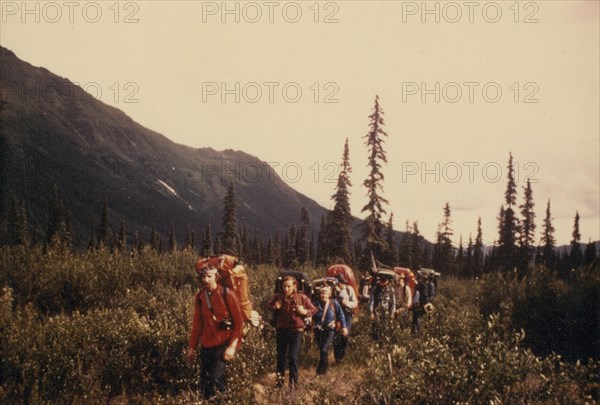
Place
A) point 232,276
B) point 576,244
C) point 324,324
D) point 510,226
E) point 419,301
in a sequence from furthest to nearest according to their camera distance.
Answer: point 576,244 < point 510,226 < point 419,301 < point 324,324 < point 232,276

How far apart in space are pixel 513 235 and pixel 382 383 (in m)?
47.5

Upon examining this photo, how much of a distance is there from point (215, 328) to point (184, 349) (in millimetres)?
1564

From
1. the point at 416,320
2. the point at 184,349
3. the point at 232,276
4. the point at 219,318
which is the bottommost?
the point at 416,320

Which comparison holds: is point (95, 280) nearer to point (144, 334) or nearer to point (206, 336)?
point (144, 334)

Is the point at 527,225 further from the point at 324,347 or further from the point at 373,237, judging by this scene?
the point at 324,347

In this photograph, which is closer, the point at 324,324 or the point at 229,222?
the point at 324,324

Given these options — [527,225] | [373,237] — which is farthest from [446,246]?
[373,237]

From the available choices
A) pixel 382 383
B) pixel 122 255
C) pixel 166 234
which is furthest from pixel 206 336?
pixel 166 234

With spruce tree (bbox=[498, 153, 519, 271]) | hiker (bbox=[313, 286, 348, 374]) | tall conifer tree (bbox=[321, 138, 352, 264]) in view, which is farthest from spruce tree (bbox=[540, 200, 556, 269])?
hiker (bbox=[313, 286, 348, 374])

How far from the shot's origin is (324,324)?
7.27m

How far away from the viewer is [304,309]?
20.7 feet

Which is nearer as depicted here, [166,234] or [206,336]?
[206,336]

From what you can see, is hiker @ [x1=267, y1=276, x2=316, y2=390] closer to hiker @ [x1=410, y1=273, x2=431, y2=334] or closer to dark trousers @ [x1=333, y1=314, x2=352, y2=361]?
dark trousers @ [x1=333, y1=314, x2=352, y2=361]

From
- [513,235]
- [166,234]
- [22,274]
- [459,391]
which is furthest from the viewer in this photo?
[166,234]
